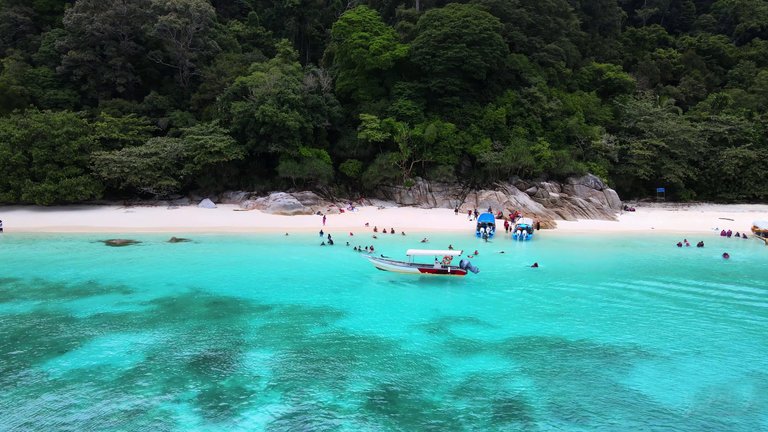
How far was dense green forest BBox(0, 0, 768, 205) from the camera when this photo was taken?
3975cm

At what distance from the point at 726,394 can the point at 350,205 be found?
31.0m

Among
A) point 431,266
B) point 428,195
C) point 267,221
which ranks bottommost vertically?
point 431,266

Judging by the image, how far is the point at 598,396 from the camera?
13.2 m

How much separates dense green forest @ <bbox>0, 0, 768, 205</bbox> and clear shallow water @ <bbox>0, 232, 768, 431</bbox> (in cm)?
1387

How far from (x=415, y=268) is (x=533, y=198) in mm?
21290

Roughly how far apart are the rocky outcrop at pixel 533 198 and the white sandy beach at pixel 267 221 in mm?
1596

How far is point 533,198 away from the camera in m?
41.8

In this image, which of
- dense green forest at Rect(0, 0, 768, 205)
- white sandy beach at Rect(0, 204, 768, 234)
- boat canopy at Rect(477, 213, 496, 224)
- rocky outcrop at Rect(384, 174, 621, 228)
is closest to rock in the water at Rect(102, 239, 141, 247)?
white sandy beach at Rect(0, 204, 768, 234)

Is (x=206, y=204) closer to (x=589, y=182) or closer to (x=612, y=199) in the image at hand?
(x=589, y=182)

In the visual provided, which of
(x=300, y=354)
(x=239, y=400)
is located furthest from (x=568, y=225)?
(x=239, y=400)

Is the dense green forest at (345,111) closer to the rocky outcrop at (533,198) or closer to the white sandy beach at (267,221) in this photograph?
the rocky outcrop at (533,198)

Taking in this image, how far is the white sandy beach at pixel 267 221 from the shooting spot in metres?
34.6

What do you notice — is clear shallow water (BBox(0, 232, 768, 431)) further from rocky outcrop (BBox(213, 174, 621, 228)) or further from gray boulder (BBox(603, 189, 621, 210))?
gray boulder (BBox(603, 189, 621, 210))

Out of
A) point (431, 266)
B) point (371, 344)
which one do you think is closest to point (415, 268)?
point (431, 266)
